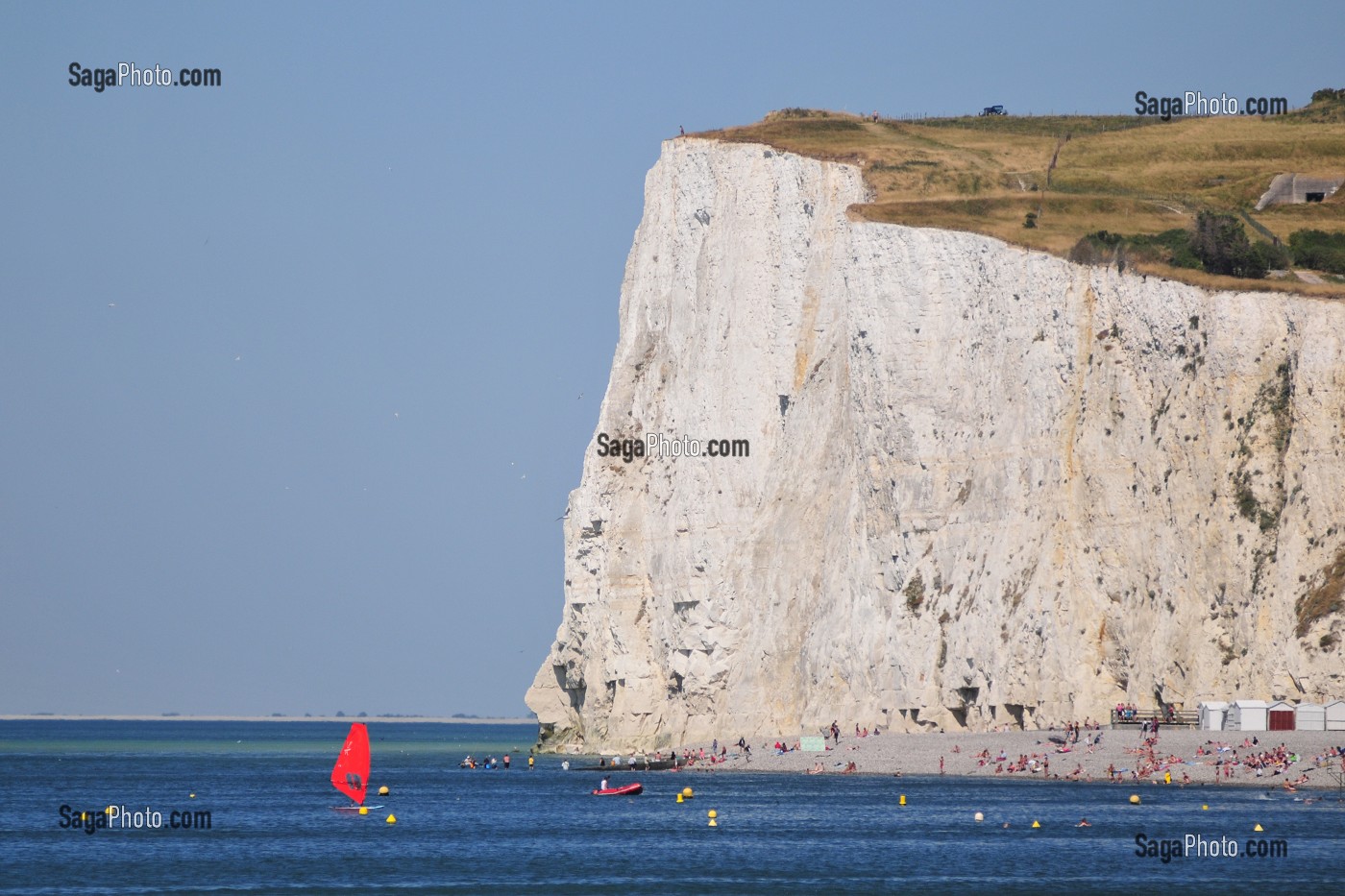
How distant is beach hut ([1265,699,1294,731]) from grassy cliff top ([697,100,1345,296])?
16.3 meters

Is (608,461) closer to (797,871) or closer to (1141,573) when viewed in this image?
(1141,573)

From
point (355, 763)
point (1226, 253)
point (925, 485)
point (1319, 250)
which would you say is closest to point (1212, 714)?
point (925, 485)

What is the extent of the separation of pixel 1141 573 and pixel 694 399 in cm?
2582

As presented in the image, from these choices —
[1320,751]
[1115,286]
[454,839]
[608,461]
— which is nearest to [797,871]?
[454,839]

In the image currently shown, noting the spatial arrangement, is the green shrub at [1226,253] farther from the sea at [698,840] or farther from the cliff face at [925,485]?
the sea at [698,840]

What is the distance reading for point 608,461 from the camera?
90750 mm

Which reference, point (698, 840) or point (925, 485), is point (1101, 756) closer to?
point (925, 485)

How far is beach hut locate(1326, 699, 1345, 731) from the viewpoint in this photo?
60844 millimetres

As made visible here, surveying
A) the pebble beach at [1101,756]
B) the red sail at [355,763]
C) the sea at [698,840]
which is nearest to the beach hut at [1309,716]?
the pebble beach at [1101,756]

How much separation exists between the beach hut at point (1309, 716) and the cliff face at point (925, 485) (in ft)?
3.58

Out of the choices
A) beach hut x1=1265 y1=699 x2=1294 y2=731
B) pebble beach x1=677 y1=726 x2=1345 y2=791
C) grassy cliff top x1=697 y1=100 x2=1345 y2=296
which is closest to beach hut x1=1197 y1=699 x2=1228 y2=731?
pebble beach x1=677 y1=726 x2=1345 y2=791

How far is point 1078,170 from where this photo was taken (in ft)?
292

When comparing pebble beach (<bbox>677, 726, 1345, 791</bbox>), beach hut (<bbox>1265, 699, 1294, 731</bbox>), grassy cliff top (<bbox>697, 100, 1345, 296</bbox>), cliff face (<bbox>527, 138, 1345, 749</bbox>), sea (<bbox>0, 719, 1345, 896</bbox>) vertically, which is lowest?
sea (<bbox>0, 719, 1345, 896</bbox>)

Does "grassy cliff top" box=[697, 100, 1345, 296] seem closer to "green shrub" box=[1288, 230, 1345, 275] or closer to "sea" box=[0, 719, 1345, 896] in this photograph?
"green shrub" box=[1288, 230, 1345, 275]
